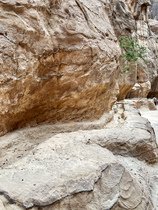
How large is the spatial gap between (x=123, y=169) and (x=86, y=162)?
353mm

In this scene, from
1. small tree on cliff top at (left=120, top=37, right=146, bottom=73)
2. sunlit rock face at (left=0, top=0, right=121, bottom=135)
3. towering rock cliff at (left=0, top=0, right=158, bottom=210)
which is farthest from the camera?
small tree on cliff top at (left=120, top=37, right=146, bottom=73)

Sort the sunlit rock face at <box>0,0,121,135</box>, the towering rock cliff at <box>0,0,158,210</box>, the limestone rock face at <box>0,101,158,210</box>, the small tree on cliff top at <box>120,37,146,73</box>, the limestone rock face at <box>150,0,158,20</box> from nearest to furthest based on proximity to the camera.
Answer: the limestone rock face at <box>0,101,158,210</box>
the towering rock cliff at <box>0,0,158,210</box>
the sunlit rock face at <box>0,0,121,135</box>
the small tree on cliff top at <box>120,37,146,73</box>
the limestone rock face at <box>150,0,158,20</box>

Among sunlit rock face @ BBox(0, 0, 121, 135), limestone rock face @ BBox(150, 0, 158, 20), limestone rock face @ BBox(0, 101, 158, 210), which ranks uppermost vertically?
limestone rock face @ BBox(150, 0, 158, 20)

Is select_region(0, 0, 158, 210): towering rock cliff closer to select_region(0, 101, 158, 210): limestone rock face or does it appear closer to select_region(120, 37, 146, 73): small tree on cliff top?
select_region(0, 101, 158, 210): limestone rock face

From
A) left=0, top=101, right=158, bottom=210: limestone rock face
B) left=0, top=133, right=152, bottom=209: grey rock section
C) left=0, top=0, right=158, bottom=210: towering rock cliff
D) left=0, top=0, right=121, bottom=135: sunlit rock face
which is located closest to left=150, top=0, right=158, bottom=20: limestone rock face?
left=0, top=0, right=158, bottom=210: towering rock cliff

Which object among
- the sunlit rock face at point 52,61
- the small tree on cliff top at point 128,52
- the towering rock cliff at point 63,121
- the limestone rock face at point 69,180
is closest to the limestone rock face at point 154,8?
the small tree on cliff top at point 128,52

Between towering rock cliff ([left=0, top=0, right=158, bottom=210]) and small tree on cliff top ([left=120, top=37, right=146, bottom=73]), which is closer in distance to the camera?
towering rock cliff ([left=0, top=0, right=158, bottom=210])

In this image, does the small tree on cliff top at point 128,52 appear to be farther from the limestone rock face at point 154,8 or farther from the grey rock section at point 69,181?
the limestone rock face at point 154,8

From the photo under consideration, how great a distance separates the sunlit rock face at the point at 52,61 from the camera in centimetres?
188

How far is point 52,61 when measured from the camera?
234 cm

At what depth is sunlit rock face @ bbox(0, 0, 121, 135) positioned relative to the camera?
188cm

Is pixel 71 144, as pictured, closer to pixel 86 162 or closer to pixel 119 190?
pixel 86 162

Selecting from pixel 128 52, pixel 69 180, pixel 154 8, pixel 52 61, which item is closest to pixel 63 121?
pixel 52 61

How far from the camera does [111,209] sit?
48.9 inches
